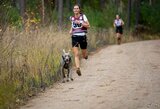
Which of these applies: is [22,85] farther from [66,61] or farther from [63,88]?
[66,61]

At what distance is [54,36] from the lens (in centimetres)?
1667

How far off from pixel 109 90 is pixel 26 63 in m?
2.31

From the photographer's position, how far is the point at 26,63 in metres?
11.9

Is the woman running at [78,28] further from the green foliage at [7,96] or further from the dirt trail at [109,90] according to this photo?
the green foliage at [7,96]

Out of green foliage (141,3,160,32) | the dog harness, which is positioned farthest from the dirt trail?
green foliage (141,3,160,32)

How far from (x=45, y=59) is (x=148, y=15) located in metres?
30.4

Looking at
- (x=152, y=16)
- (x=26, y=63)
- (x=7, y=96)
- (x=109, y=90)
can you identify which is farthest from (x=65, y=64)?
(x=152, y=16)

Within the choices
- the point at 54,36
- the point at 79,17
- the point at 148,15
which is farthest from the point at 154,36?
the point at 79,17

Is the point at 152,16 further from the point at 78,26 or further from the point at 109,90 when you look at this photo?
the point at 109,90

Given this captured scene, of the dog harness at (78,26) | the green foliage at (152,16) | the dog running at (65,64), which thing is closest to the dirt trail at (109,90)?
the dog running at (65,64)

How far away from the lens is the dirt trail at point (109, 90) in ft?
30.1

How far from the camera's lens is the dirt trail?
30.1ft

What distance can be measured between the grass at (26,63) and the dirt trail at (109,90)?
35cm

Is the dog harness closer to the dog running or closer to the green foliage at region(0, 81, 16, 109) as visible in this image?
the dog running
